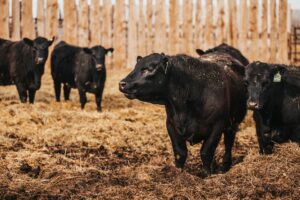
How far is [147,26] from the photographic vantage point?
1664 cm

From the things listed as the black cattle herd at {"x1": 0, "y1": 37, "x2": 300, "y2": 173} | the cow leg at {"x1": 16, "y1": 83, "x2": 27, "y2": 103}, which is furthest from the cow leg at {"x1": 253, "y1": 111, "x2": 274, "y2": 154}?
the cow leg at {"x1": 16, "y1": 83, "x2": 27, "y2": 103}

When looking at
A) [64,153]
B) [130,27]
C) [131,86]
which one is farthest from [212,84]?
[130,27]

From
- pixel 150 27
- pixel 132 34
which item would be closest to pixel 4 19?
pixel 132 34

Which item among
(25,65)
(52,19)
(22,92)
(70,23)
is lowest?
(22,92)

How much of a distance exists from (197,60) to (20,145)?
2.78 m

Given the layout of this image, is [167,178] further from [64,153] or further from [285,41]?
[285,41]

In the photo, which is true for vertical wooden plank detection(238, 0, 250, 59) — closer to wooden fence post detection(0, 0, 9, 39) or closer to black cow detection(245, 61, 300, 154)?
wooden fence post detection(0, 0, 9, 39)

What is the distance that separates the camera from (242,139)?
333 inches

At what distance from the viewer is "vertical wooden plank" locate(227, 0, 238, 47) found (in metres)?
17.1

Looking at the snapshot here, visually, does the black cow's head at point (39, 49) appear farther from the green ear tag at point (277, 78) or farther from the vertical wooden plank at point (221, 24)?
the vertical wooden plank at point (221, 24)

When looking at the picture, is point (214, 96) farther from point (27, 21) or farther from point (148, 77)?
point (27, 21)

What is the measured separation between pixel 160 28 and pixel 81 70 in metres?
5.34

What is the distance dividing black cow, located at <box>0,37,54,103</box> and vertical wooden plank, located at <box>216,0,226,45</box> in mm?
6509

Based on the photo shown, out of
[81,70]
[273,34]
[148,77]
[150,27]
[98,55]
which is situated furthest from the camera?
[273,34]
